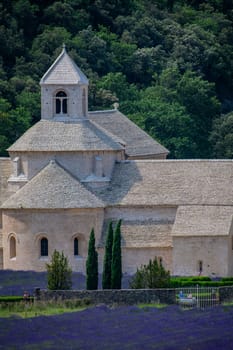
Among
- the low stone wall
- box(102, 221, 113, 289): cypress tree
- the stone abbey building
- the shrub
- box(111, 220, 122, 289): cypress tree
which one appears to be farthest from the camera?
the stone abbey building

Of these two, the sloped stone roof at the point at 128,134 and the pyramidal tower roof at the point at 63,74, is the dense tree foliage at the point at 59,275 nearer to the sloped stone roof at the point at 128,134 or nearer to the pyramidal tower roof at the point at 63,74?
the pyramidal tower roof at the point at 63,74

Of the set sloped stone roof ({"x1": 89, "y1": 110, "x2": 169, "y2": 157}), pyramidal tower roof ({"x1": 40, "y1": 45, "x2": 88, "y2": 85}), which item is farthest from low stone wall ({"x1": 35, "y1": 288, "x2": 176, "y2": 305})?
sloped stone roof ({"x1": 89, "y1": 110, "x2": 169, "y2": 157})

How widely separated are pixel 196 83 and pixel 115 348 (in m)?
74.1

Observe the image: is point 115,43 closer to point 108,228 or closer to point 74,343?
point 108,228

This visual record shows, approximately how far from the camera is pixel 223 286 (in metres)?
89.7

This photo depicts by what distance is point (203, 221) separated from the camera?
99.9 metres

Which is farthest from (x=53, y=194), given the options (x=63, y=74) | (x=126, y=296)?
(x=126, y=296)

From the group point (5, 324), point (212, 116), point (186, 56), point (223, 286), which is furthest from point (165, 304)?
point (186, 56)

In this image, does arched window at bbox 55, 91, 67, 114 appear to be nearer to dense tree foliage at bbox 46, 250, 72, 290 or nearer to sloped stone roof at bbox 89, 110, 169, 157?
sloped stone roof at bbox 89, 110, 169, 157

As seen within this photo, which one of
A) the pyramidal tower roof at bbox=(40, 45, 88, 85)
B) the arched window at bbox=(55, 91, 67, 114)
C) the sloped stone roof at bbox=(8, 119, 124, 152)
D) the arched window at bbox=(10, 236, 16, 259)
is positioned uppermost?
the pyramidal tower roof at bbox=(40, 45, 88, 85)

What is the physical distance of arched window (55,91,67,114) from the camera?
10556cm

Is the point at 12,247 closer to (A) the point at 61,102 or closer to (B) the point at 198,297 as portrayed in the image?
(A) the point at 61,102

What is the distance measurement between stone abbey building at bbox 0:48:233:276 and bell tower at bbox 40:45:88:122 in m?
0.04

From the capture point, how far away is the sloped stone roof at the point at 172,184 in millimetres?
101625
